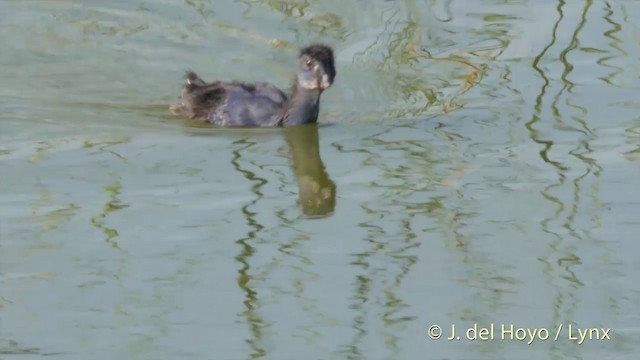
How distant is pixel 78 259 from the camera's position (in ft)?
27.5

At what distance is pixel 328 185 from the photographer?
997 centimetres

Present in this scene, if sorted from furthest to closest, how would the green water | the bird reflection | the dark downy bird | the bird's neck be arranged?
1. the bird's neck
2. the dark downy bird
3. the bird reflection
4. the green water

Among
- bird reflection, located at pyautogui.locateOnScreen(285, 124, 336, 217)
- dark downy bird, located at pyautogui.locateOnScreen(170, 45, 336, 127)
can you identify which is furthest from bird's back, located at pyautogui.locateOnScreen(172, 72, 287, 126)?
bird reflection, located at pyautogui.locateOnScreen(285, 124, 336, 217)

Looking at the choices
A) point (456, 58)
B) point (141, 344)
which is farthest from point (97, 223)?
point (456, 58)

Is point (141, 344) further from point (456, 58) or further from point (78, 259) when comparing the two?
point (456, 58)

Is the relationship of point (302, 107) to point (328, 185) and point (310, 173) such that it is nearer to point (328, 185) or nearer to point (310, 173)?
point (310, 173)

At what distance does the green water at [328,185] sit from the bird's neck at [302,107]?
0.14 meters

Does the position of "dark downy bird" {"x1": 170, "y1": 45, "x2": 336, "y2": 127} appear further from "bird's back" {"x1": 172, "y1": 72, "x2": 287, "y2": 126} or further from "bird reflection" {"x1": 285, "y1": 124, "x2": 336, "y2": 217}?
"bird reflection" {"x1": 285, "y1": 124, "x2": 336, "y2": 217}

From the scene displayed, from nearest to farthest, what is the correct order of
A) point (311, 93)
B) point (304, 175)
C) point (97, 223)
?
1. point (97, 223)
2. point (304, 175)
3. point (311, 93)

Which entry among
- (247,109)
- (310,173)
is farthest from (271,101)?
(310,173)

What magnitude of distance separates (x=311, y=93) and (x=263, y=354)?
4.48 m

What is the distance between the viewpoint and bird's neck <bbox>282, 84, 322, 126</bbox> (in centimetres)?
1151

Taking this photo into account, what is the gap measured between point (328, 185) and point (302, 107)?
1.64 metres

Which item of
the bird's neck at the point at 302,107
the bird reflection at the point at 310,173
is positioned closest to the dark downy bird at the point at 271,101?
the bird's neck at the point at 302,107
